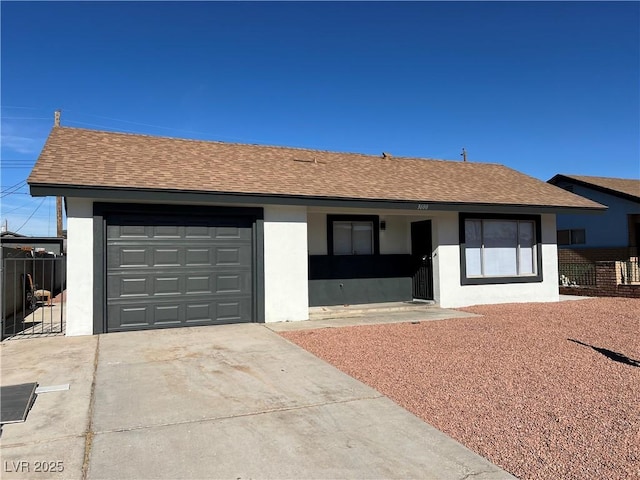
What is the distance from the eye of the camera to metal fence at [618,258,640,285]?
1619cm

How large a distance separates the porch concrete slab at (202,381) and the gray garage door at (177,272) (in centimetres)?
103

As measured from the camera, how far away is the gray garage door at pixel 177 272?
9.78 meters

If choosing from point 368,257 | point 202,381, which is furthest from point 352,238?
point 202,381

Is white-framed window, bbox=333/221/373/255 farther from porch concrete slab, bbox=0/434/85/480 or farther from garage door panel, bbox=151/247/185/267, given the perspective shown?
porch concrete slab, bbox=0/434/85/480

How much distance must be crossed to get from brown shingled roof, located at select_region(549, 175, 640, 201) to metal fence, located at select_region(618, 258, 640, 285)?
551 cm

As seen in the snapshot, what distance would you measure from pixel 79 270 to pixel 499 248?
37.2 feet

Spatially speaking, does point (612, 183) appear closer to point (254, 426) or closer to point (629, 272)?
point (629, 272)

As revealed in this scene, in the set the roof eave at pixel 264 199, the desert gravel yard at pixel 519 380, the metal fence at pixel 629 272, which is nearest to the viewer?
the desert gravel yard at pixel 519 380

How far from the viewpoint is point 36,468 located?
12.1ft

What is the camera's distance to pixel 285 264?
11.2 meters

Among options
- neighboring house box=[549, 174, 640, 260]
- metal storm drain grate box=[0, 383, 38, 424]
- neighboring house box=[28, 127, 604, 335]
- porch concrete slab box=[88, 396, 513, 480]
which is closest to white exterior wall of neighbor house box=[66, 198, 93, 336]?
neighboring house box=[28, 127, 604, 335]

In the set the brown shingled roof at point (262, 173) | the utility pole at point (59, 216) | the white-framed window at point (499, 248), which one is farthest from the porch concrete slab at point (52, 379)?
the utility pole at point (59, 216)

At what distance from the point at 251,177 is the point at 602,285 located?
1297 cm

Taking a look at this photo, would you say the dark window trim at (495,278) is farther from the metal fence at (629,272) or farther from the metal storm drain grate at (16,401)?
the metal storm drain grate at (16,401)
